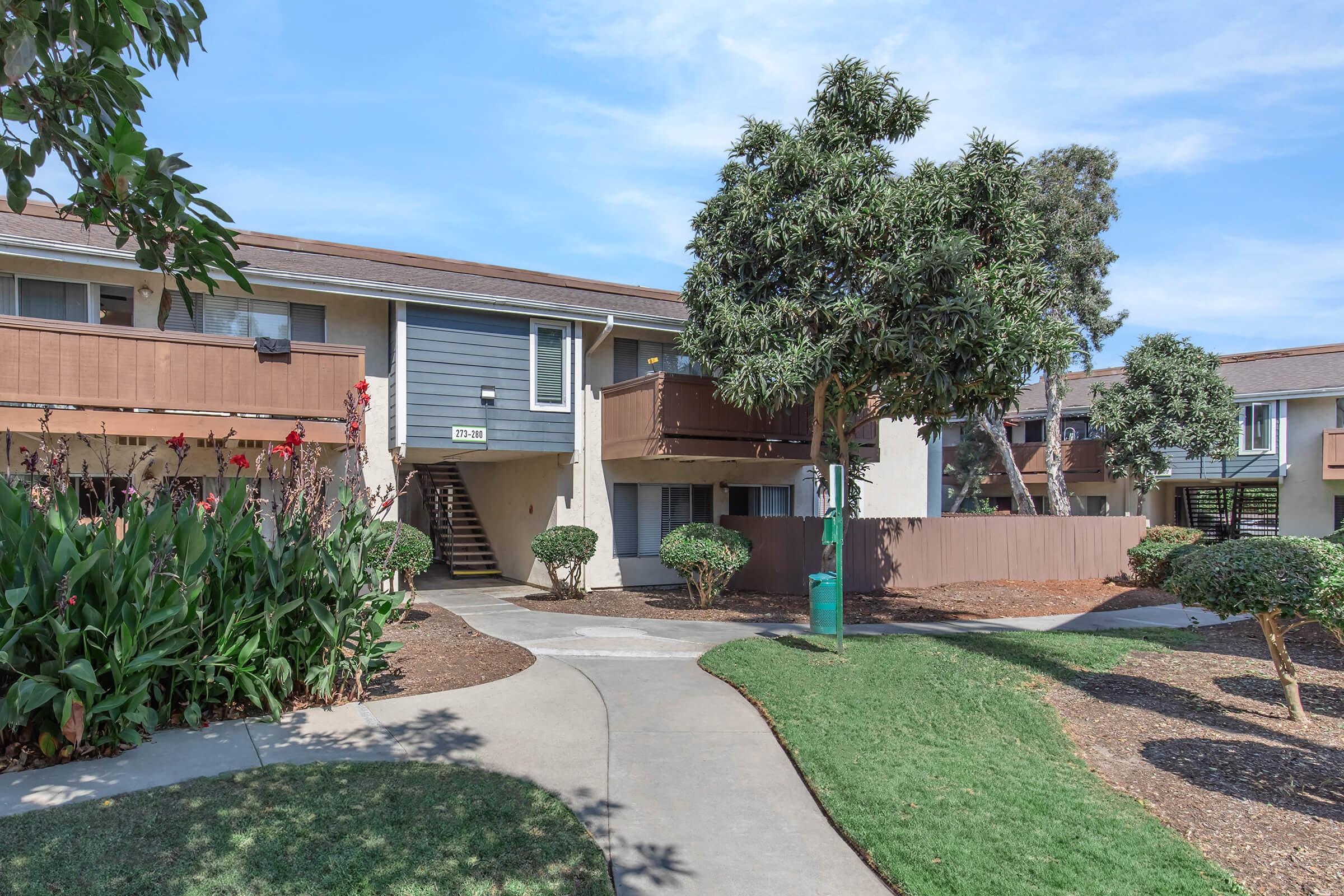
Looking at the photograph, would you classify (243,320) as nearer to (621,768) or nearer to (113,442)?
(113,442)

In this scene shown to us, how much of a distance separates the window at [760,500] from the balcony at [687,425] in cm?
198

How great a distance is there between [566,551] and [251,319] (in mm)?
6435

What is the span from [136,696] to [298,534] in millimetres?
1761

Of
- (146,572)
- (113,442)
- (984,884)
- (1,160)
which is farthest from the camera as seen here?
(113,442)

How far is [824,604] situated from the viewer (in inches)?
405

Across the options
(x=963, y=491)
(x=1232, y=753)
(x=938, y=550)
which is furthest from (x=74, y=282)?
(x=963, y=491)

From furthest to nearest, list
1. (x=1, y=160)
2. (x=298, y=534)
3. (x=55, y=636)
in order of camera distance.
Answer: (x=298, y=534) → (x=55, y=636) → (x=1, y=160)

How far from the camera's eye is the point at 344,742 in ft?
20.0

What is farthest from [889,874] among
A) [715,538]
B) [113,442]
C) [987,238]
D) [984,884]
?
[113,442]

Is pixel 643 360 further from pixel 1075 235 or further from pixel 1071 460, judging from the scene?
pixel 1071 460

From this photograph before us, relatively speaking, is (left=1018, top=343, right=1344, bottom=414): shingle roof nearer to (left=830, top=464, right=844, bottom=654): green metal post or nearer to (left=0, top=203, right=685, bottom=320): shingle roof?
(left=0, top=203, right=685, bottom=320): shingle roof

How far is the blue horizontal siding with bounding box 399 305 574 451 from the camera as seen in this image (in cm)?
1434

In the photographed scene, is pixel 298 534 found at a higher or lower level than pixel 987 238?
lower

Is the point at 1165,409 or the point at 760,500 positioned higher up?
the point at 1165,409
